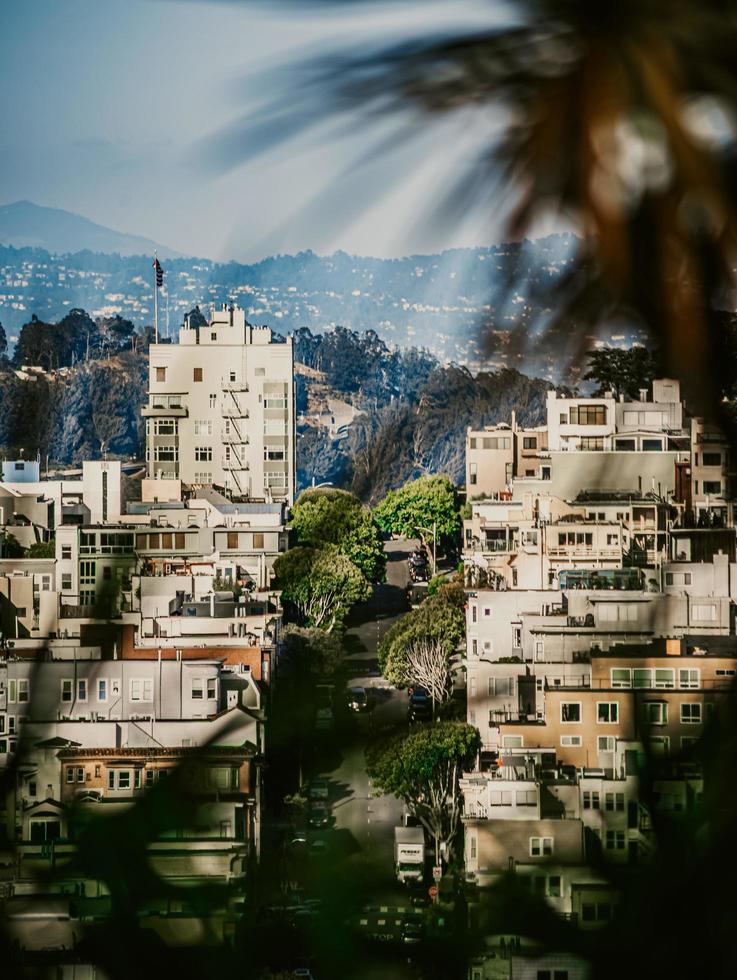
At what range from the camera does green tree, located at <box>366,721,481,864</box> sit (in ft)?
18.3

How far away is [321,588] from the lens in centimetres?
1365

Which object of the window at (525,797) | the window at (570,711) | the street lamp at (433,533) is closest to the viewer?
the window at (525,797)

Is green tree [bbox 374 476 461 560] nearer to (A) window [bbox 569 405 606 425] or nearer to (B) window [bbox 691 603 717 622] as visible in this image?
(B) window [bbox 691 603 717 622]

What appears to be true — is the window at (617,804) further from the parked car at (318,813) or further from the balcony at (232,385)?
the balcony at (232,385)

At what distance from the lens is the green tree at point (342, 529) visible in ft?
52.3

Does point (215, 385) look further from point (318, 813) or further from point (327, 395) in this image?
point (318, 813)

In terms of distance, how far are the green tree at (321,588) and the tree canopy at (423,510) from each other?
2851mm

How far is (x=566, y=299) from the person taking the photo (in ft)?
2.60

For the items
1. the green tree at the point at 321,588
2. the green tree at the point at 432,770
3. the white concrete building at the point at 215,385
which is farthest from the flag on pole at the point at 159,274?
the green tree at the point at 321,588

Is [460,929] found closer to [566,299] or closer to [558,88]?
[566,299]

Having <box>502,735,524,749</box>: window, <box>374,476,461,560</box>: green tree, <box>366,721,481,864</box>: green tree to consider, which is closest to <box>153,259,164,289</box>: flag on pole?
<box>366,721,481,864</box>: green tree

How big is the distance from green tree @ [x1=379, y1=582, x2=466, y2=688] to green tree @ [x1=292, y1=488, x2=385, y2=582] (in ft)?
9.93

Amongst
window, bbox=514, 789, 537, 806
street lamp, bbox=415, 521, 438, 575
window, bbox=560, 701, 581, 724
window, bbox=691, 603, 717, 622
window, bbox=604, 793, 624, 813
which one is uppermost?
street lamp, bbox=415, 521, 438, 575

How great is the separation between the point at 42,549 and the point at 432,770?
5.75m
